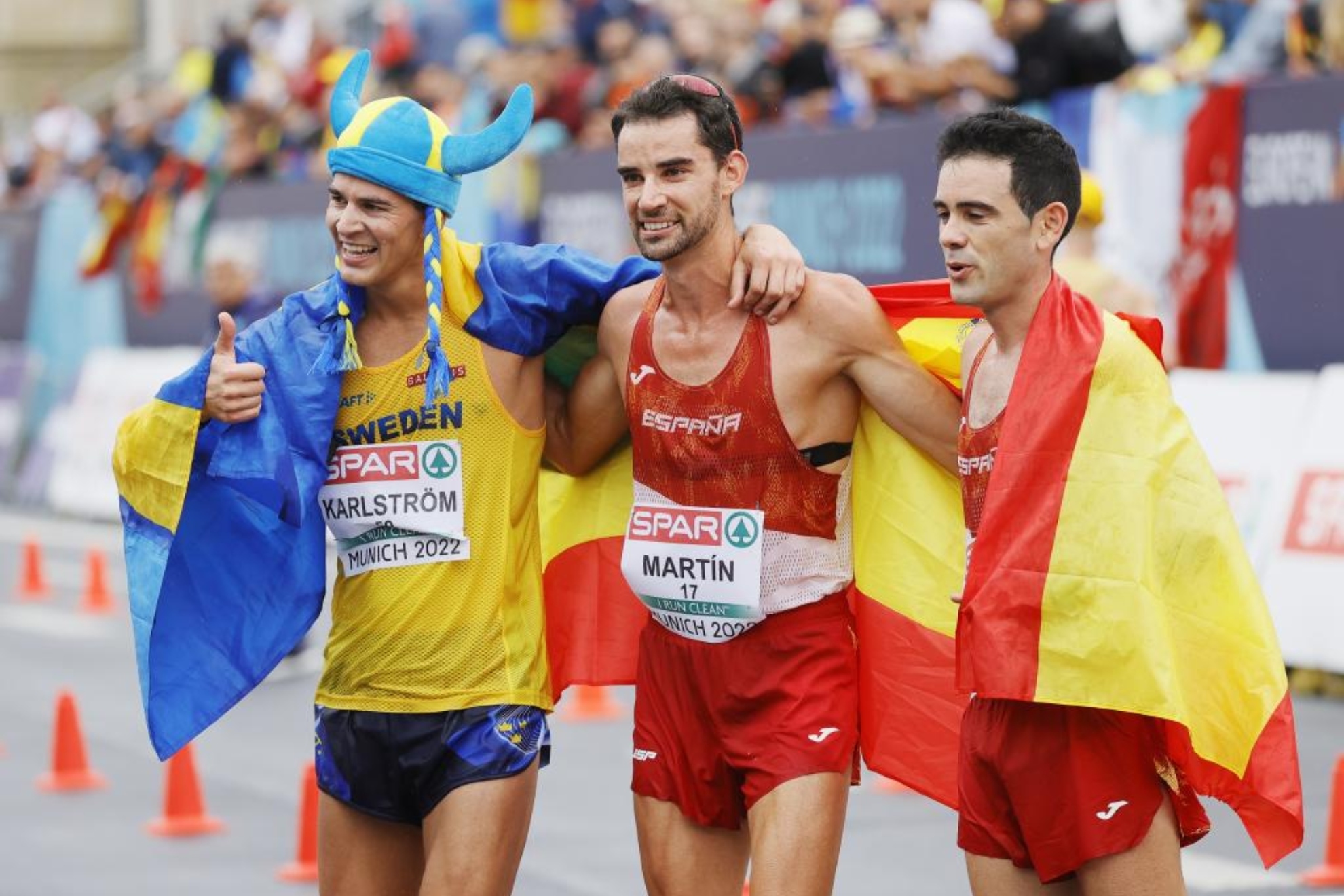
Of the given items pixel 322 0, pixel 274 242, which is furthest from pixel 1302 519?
pixel 322 0

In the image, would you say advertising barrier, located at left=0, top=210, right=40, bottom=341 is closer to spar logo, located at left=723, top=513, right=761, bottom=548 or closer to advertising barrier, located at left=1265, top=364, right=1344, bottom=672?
advertising barrier, located at left=1265, top=364, right=1344, bottom=672

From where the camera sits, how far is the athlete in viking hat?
5238mm

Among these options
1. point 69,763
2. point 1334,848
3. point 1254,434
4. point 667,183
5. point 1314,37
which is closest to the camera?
point 667,183

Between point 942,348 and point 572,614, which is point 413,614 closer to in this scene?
point 572,614

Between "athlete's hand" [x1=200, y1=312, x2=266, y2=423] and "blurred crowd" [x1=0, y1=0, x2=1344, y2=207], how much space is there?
23.8ft

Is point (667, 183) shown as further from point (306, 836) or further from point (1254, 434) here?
point (1254, 434)

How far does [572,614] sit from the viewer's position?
5.82 meters

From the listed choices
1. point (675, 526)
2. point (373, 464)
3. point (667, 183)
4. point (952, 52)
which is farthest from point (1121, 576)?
point (952, 52)

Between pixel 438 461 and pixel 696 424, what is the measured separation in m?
0.57

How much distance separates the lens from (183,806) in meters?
8.82

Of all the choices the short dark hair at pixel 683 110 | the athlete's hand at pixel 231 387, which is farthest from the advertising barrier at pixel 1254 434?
the athlete's hand at pixel 231 387

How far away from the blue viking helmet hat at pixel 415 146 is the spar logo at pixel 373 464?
0.54 meters

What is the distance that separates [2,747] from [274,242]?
1047 cm

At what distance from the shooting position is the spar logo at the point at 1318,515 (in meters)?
10.4
